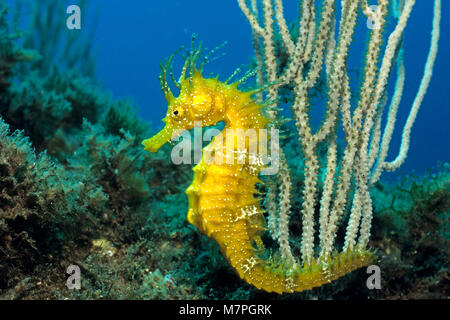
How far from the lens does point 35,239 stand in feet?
9.48

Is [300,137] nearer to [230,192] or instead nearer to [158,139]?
Answer: [230,192]

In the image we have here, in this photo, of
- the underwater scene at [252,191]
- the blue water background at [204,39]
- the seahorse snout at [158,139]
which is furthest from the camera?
the blue water background at [204,39]

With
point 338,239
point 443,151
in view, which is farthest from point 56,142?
point 443,151

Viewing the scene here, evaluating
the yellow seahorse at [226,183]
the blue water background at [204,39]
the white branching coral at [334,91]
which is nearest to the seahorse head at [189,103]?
the yellow seahorse at [226,183]

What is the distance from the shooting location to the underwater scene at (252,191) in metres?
2.27

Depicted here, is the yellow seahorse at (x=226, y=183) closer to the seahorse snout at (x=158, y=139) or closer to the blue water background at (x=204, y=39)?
the seahorse snout at (x=158, y=139)

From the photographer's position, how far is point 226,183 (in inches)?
86.3

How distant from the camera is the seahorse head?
219 cm

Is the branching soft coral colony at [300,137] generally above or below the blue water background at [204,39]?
→ below

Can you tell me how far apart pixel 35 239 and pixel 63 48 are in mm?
8464

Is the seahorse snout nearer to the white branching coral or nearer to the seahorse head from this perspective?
the seahorse head

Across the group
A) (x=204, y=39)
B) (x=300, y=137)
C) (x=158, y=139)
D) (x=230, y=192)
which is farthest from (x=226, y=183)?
(x=204, y=39)

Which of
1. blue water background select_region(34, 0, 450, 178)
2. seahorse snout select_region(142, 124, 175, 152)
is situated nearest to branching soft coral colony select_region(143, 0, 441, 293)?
seahorse snout select_region(142, 124, 175, 152)

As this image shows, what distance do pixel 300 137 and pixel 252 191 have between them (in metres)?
0.76
